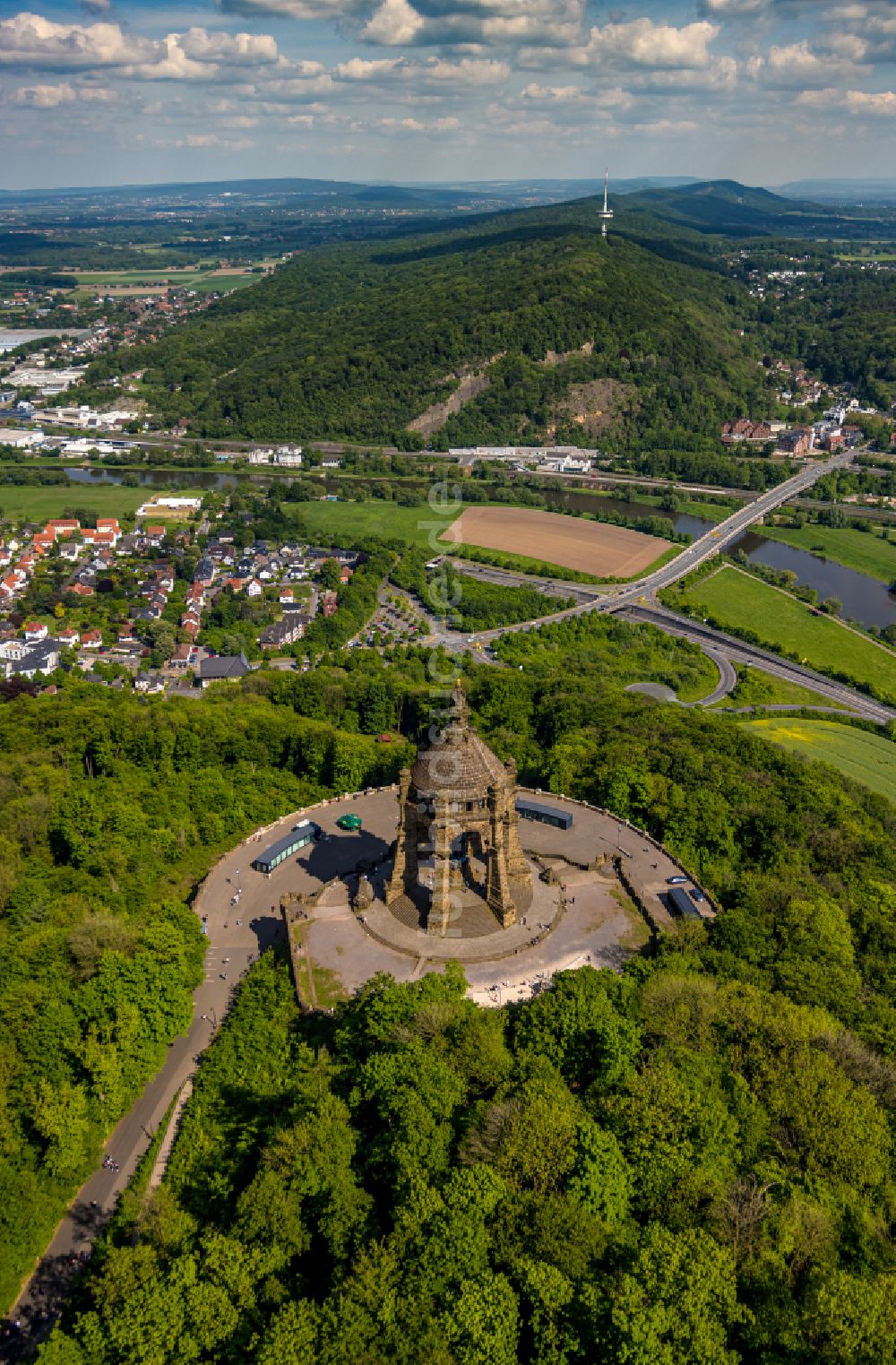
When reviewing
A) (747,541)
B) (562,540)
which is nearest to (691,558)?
(747,541)

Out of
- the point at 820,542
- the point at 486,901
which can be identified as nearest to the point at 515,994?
the point at 486,901

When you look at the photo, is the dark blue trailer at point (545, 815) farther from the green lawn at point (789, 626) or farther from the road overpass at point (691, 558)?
the green lawn at point (789, 626)

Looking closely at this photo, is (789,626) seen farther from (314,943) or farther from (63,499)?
(63,499)

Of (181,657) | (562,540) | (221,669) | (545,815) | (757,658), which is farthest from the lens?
(562,540)

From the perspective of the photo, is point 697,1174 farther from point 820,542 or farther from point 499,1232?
point 820,542

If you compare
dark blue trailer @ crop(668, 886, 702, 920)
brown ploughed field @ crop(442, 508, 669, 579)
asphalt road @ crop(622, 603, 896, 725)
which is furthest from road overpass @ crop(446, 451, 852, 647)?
dark blue trailer @ crop(668, 886, 702, 920)

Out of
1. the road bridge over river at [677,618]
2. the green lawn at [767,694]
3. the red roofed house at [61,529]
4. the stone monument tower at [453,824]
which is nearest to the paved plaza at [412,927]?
the stone monument tower at [453,824]

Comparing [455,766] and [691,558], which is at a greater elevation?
[455,766]

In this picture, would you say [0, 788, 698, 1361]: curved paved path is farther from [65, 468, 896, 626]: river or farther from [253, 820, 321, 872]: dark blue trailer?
[65, 468, 896, 626]: river
